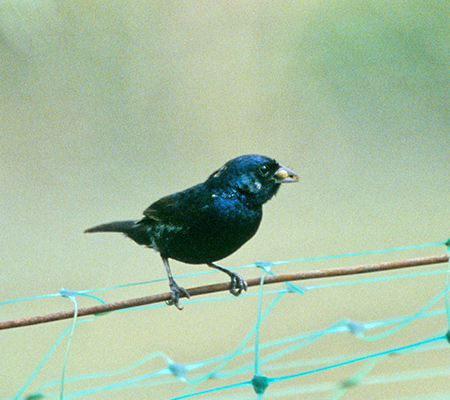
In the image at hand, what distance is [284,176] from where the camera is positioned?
52.0 inches

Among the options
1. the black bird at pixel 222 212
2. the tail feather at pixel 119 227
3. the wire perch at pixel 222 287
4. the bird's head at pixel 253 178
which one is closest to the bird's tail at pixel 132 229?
the tail feather at pixel 119 227

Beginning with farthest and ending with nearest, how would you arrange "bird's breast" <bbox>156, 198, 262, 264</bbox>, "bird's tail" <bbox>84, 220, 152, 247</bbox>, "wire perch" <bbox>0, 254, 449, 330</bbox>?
"bird's tail" <bbox>84, 220, 152, 247</bbox>
"bird's breast" <bbox>156, 198, 262, 264</bbox>
"wire perch" <bbox>0, 254, 449, 330</bbox>

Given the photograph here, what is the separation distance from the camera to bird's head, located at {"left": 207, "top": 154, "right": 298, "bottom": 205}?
51.6 inches

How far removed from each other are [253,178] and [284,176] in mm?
66

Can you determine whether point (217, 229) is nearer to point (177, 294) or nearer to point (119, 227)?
point (177, 294)

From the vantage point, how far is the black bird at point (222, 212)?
129cm

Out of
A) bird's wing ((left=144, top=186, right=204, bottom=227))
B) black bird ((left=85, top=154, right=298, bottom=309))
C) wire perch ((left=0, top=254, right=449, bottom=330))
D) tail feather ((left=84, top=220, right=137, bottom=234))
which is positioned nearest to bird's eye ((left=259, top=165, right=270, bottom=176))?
black bird ((left=85, top=154, right=298, bottom=309))

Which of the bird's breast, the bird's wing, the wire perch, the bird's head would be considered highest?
the bird's head

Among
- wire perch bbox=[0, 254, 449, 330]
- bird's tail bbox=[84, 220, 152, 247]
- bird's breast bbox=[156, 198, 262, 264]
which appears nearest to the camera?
wire perch bbox=[0, 254, 449, 330]

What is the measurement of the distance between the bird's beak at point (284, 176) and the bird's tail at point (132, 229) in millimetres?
357

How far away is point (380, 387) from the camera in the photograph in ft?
10.4

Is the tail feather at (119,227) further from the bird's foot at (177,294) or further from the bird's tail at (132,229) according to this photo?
the bird's foot at (177,294)

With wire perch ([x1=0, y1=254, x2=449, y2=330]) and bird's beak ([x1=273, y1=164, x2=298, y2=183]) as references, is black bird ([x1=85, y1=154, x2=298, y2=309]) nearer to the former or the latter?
bird's beak ([x1=273, y1=164, x2=298, y2=183])

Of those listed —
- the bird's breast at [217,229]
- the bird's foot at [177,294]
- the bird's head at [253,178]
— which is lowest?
the bird's foot at [177,294]
